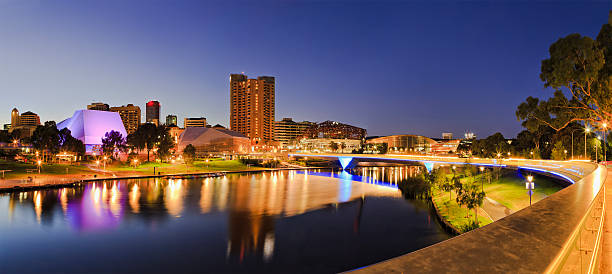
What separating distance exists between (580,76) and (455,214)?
50.3ft

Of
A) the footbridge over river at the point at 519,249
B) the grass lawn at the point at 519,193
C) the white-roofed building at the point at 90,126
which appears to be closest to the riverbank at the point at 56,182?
the white-roofed building at the point at 90,126

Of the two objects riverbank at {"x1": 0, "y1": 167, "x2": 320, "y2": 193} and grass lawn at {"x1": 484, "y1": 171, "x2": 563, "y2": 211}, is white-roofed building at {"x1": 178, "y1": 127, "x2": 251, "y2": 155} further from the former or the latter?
grass lawn at {"x1": 484, "y1": 171, "x2": 563, "y2": 211}

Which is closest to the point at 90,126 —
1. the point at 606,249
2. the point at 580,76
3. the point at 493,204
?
the point at 493,204

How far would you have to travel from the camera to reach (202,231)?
102 feet

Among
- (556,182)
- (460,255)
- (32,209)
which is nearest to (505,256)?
(460,255)

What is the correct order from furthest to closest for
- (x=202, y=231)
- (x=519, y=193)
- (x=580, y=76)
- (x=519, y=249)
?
(x=519, y=193) < (x=202, y=231) < (x=580, y=76) < (x=519, y=249)

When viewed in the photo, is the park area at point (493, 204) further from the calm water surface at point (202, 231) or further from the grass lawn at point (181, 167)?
the grass lawn at point (181, 167)

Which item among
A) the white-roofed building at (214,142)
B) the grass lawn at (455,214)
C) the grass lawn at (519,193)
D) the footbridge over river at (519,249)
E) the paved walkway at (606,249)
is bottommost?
the grass lawn at (455,214)

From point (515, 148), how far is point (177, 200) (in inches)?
4075

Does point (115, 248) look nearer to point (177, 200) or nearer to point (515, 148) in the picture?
point (177, 200)

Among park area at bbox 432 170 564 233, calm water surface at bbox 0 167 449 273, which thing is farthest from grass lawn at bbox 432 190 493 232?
calm water surface at bbox 0 167 449 273

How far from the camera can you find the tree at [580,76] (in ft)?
83.8

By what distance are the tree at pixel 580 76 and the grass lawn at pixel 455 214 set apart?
12.2 metres

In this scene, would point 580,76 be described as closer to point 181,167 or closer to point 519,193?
point 519,193
